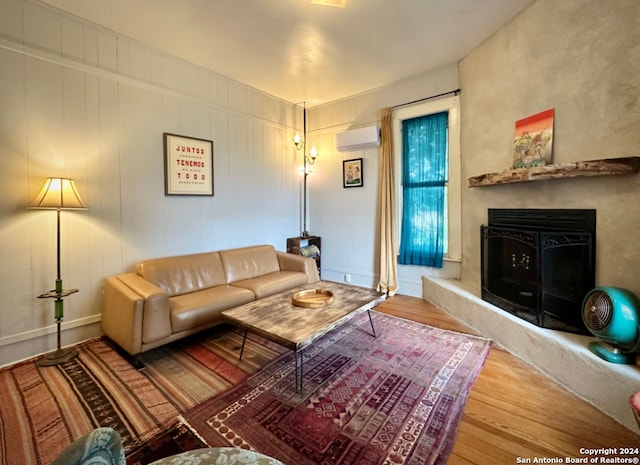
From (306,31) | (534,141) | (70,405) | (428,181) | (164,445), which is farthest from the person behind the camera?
(428,181)

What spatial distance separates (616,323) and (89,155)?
410 cm

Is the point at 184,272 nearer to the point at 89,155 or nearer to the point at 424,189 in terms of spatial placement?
the point at 89,155

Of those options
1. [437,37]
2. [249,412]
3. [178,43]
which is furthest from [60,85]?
[437,37]

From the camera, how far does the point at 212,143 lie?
3.44m

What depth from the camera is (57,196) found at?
2139mm

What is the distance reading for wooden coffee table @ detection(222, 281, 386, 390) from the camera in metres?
1.81

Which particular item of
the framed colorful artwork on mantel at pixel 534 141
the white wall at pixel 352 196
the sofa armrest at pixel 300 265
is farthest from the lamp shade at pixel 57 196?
the framed colorful artwork on mantel at pixel 534 141

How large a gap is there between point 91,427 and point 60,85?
2607 mm

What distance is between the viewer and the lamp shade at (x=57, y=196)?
6.89 feet

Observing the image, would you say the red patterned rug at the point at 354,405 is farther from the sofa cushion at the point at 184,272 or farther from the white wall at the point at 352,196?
the white wall at the point at 352,196

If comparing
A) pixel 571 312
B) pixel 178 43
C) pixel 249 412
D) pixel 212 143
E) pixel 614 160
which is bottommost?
pixel 249 412

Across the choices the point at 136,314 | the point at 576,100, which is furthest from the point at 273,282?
the point at 576,100

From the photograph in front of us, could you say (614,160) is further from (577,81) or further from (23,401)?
(23,401)

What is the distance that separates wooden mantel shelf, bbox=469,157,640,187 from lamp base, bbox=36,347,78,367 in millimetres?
3963
